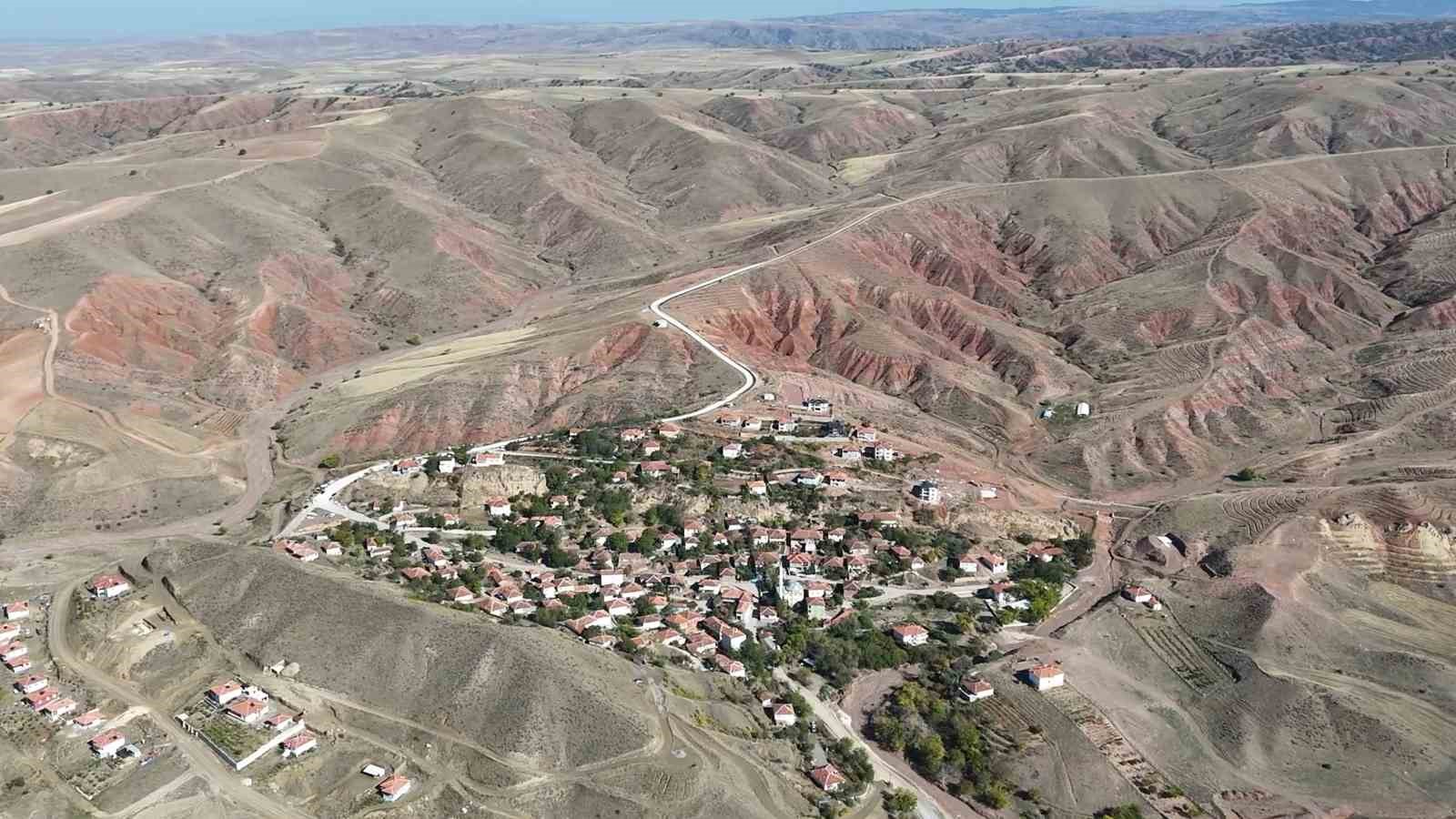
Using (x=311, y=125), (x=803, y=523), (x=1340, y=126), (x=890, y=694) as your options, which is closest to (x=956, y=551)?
(x=803, y=523)

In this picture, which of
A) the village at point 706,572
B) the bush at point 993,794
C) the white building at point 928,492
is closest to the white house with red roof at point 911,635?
the village at point 706,572

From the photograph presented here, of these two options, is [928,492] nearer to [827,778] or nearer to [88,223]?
[827,778]

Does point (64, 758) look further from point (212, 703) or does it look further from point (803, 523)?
point (803, 523)

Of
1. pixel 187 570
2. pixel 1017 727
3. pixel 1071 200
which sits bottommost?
pixel 1017 727

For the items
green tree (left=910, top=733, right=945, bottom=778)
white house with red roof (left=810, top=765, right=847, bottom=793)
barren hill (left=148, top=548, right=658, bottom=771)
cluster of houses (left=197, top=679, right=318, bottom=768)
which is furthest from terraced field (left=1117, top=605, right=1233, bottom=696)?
cluster of houses (left=197, top=679, right=318, bottom=768)

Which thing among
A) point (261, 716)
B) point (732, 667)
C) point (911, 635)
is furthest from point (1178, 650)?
point (261, 716)

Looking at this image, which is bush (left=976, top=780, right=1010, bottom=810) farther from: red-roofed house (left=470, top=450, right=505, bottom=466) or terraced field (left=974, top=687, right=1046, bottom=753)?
red-roofed house (left=470, top=450, right=505, bottom=466)
